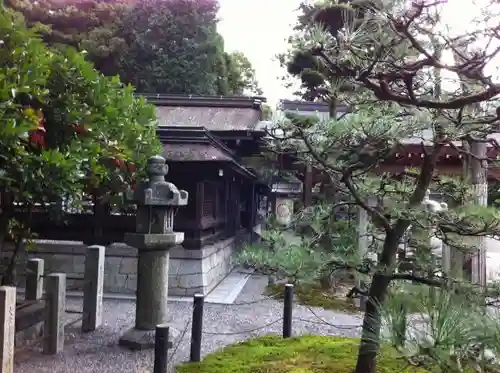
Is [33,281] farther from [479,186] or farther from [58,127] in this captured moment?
[479,186]

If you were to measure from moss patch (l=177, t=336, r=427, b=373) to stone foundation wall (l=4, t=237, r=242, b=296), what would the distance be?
321cm

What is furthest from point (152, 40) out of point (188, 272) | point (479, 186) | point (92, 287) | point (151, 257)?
point (479, 186)

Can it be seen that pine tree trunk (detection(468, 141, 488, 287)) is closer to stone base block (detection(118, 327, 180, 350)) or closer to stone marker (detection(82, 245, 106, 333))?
stone base block (detection(118, 327, 180, 350))

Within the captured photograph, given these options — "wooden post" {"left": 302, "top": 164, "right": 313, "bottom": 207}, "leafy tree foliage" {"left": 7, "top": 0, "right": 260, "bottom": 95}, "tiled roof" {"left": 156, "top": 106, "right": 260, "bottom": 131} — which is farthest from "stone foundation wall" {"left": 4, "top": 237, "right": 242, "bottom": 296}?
"leafy tree foliage" {"left": 7, "top": 0, "right": 260, "bottom": 95}

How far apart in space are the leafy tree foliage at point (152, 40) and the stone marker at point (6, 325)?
17.2 metres

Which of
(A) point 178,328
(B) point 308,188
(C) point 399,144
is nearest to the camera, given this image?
(C) point 399,144

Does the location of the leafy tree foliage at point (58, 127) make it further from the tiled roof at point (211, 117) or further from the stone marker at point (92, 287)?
the tiled roof at point (211, 117)

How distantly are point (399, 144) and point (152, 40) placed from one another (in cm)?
1805

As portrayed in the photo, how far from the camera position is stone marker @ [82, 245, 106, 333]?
5914 mm

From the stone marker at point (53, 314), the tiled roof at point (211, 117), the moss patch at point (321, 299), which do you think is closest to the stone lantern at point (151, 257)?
the stone marker at point (53, 314)

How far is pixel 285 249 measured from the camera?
3793 millimetres

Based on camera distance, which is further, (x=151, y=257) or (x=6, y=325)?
(x=151, y=257)

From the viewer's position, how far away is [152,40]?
65.7 ft

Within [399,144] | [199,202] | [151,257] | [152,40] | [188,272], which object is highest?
[152,40]
